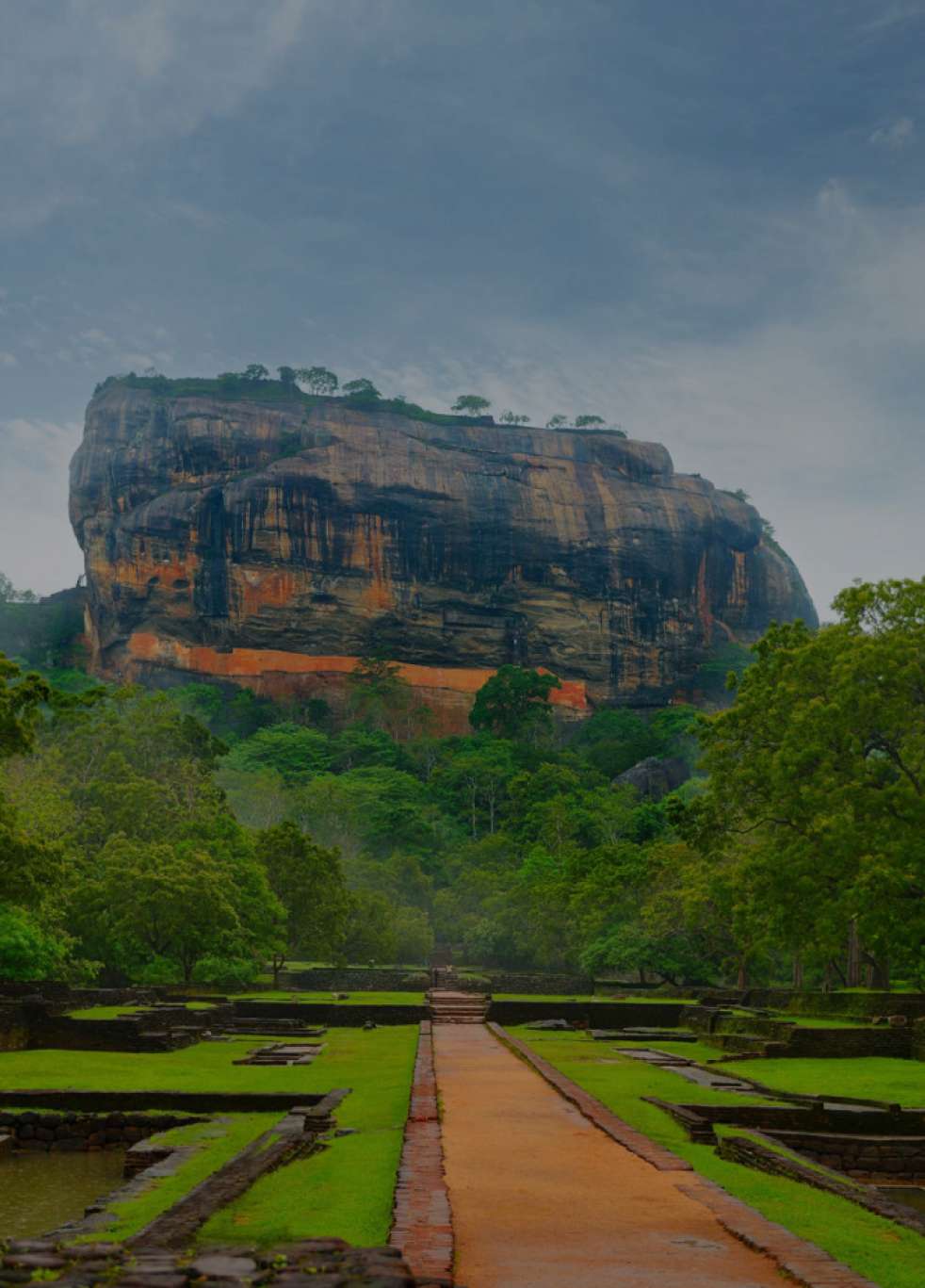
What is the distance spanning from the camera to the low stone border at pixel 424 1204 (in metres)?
6.51

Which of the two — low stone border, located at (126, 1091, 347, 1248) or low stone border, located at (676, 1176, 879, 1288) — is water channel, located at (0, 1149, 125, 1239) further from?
low stone border, located at (676, 1176, 879, 1288)

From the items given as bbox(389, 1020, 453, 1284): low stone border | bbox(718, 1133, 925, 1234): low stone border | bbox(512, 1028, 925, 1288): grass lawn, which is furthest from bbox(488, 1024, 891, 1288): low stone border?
bbox(389, 1020, 453, 1284): low stone border

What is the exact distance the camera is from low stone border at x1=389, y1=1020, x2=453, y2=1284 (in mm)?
6508

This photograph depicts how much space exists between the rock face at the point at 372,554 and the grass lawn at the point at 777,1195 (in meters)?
98.5

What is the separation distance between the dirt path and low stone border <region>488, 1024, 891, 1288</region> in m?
0.09

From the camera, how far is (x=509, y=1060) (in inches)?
765

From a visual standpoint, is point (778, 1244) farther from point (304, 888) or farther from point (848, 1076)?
point (304, 888)

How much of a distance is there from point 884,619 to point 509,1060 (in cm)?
1613

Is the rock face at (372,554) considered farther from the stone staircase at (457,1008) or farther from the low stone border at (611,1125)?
the low stone border at (611,1125)

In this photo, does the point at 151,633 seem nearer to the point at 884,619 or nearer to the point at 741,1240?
the point at 884,619

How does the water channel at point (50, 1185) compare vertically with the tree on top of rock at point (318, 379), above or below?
below

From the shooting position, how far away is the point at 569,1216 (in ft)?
26.5

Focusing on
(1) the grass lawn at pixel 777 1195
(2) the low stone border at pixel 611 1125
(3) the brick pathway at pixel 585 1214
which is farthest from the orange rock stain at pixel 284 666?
(3) the brick pathway at pixel 585 1214

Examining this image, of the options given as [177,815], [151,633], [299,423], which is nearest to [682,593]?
[299,423]
